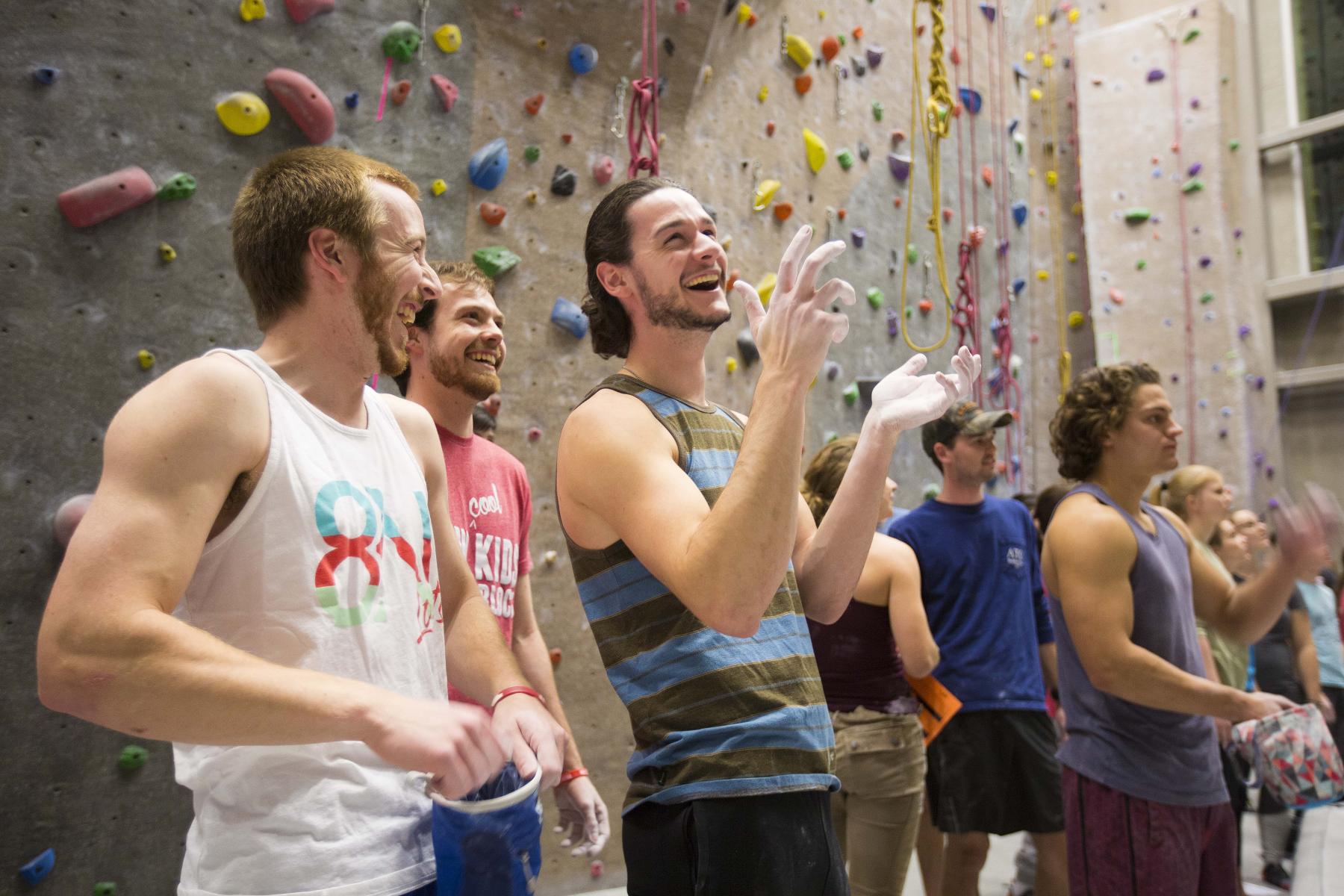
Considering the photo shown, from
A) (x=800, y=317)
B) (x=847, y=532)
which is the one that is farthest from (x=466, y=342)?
(x=800, y=317)

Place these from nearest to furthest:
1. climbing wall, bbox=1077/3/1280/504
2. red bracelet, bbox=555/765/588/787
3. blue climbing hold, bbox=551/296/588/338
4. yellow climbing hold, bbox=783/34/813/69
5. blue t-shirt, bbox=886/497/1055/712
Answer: red bracelet, bbox=555/765/588/787, blue t-shirt, bbox=886/497/1055/712, blue climbing hold, bbox=551/296/588/338, yellow climbing hold, bbox=783/34/813/69, climbing wall, bbox=1077/3/1280/504

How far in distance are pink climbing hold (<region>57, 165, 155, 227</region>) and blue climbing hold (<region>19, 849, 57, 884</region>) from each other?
162 centimetres

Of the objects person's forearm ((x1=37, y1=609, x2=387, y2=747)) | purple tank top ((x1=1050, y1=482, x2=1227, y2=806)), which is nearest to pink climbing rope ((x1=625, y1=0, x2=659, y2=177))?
purple tank top ((x1=1050, y1=482, x2=1227, y2=806))

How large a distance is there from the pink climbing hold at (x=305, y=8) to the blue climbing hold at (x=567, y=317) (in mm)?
1252

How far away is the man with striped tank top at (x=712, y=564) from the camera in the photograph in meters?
1.23

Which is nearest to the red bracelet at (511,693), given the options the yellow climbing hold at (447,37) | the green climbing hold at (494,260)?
the green climbing hold at (494,260)

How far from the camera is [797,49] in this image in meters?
5.01

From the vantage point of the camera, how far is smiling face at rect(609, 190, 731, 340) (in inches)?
62.5

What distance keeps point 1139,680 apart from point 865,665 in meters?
0.85

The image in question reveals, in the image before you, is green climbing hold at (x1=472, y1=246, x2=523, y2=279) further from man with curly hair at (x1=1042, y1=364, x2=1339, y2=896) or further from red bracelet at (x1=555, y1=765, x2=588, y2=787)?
red bracelet at (x1=555, y1=765, x2=588, y2=787)

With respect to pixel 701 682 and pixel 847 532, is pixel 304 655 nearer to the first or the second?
pixel 701 682

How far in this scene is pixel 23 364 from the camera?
2494 millimetres

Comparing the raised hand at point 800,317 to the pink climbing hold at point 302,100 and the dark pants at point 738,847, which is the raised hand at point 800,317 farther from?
the pink climbing hold at point 302,100

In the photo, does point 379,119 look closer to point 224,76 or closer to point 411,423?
point 224,76
